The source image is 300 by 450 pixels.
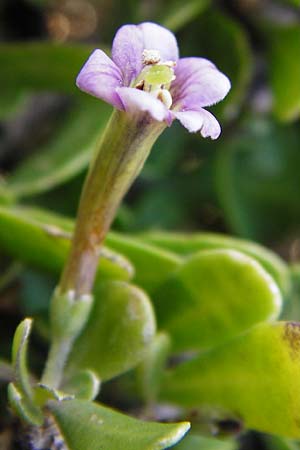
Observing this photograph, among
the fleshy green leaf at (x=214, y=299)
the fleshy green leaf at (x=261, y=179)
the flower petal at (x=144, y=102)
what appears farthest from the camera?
the fleshy green leaf at (x=261, y=179)

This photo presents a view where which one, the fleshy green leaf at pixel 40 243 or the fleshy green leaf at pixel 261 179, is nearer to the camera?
the fleshy green leaf at pixel 40 243

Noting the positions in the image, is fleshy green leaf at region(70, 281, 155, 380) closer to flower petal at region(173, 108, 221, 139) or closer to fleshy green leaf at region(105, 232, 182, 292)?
fleshy green leaf at region(105, 232, 182, 292)

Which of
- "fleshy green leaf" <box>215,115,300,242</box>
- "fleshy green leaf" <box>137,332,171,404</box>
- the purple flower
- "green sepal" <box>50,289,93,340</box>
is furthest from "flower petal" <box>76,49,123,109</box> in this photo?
"fleshy green leaf" <box>215,115,300,242</box>

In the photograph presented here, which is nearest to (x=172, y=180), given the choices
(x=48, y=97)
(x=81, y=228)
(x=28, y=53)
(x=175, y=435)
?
(x=48, y=97)

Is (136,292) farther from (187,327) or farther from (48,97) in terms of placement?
(48,97)

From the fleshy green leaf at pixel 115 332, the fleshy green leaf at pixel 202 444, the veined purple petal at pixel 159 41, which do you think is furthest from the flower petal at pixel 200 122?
the fleshy green leaf at pixel 202 444

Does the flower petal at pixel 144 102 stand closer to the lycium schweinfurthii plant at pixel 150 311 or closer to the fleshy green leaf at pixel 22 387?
the lycium schweinfurthii plant at pixel 150 311
